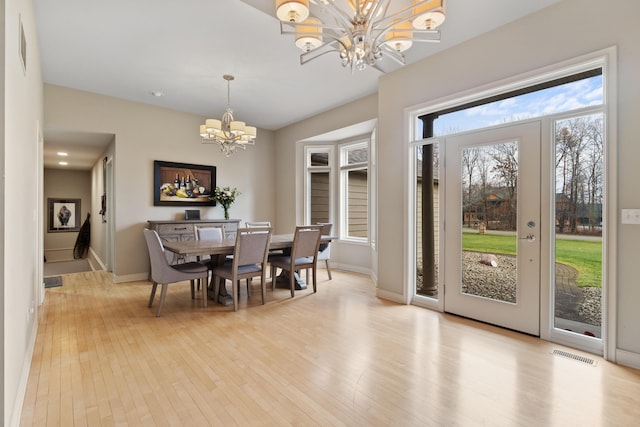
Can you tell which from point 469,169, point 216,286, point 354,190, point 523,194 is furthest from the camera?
point 354,190

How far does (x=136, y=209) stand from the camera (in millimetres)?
5098

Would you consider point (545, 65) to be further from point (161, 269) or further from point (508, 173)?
point (161, 269)

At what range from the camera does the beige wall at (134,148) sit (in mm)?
4574

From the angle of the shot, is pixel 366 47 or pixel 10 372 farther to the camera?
pixel 366 47

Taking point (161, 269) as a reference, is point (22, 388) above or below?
below


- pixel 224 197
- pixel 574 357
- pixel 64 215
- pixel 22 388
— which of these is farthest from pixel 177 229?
pixel 64 215

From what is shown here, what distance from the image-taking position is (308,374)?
2162 millimetres

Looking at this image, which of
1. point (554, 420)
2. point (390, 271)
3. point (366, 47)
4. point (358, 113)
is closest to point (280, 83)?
point (358, 113)

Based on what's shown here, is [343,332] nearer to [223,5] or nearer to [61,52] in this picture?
[223,5]

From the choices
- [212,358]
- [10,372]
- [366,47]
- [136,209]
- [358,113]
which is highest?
[358,113]

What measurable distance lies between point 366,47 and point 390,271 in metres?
2.75

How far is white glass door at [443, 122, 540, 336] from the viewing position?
2844mm

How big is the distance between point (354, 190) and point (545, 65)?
3.70 m

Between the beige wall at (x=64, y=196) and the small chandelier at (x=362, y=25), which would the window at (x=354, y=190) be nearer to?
the small chandelier at (x=362, y=25)
